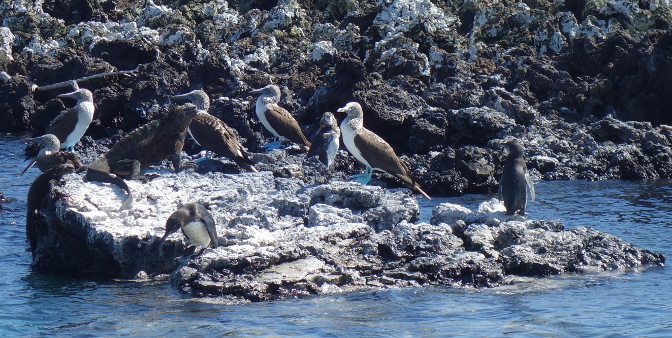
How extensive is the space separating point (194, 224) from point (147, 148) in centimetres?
260

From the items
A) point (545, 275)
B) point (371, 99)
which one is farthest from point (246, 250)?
point (371, 99)

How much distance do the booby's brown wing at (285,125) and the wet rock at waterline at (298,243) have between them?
4.53 m

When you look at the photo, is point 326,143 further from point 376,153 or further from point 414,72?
point 414,72

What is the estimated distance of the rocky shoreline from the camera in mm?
9703

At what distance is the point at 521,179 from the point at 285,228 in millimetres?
3247

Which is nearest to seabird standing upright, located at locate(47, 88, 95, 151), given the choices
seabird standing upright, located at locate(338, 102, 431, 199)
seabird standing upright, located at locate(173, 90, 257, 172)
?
seabird standing upright, located at locate(173, 90, 257, 172)

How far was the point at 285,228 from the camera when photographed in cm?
1020

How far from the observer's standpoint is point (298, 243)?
369 inches

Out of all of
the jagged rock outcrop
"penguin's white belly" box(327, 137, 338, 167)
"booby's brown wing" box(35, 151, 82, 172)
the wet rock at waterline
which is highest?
the jagged rock outcrop

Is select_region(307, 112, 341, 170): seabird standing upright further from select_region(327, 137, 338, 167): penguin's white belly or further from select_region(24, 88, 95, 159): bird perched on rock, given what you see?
select_region(24, 88, 95, 159): bird perched on rock

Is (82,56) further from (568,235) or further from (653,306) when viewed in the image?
(653,306)

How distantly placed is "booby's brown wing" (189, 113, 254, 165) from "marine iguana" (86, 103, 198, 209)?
0.35 metres

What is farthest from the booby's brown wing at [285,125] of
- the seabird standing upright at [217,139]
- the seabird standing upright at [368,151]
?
the seabird standing upright at [217,139]

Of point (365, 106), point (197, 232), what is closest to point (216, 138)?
point (197, 232)
